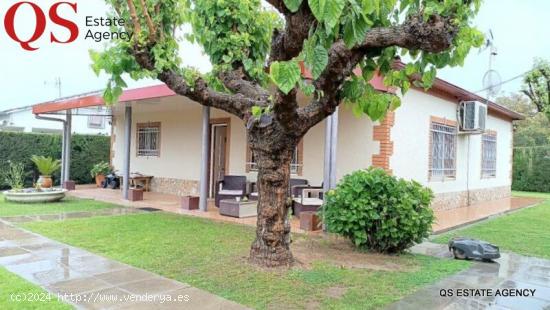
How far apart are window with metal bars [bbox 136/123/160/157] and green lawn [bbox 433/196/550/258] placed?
33.9 feet

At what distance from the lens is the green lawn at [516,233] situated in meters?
6.68

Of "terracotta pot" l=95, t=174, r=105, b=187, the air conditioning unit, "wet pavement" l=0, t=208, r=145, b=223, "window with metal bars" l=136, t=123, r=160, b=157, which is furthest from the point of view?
"terracotta pot" l=95, t=174, r=105, b=187

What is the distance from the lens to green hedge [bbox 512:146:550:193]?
1956cm

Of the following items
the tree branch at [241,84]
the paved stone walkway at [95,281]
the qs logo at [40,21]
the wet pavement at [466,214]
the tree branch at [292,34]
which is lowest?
the paved stone walkway at [95,281]

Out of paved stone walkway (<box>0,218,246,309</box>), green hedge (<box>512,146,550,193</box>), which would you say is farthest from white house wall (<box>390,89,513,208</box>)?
green hedge (<box>512,146,550,193</box>)

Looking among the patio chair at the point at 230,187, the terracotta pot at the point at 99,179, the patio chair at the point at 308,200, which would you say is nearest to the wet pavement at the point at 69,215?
the patio chair at the point at 230,187

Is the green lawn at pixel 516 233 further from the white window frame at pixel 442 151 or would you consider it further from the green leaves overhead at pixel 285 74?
the green leaves overhead at pixel 285 74

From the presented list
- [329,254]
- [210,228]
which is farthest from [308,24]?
[210,228]

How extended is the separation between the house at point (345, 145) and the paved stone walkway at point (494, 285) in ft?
9.76

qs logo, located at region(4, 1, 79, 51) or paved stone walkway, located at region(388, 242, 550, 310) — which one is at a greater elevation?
qs logo, located at region(4, 1, 79, 51)

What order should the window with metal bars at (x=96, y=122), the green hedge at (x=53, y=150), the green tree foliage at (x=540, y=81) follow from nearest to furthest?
the green hedge at (x=53, y=150)
the green tree foliage at (x=540, y=81)
the window with metal bars at (x=96, y=122)

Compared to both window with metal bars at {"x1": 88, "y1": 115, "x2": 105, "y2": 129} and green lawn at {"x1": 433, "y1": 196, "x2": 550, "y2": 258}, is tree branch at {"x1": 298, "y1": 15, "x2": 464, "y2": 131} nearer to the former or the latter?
green lawn at {"x1": 433, "y1": 196, "x2": 550, "y2": 258}

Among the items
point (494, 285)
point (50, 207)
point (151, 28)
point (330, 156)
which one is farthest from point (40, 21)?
point (494, 285)

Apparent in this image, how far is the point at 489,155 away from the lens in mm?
13961
